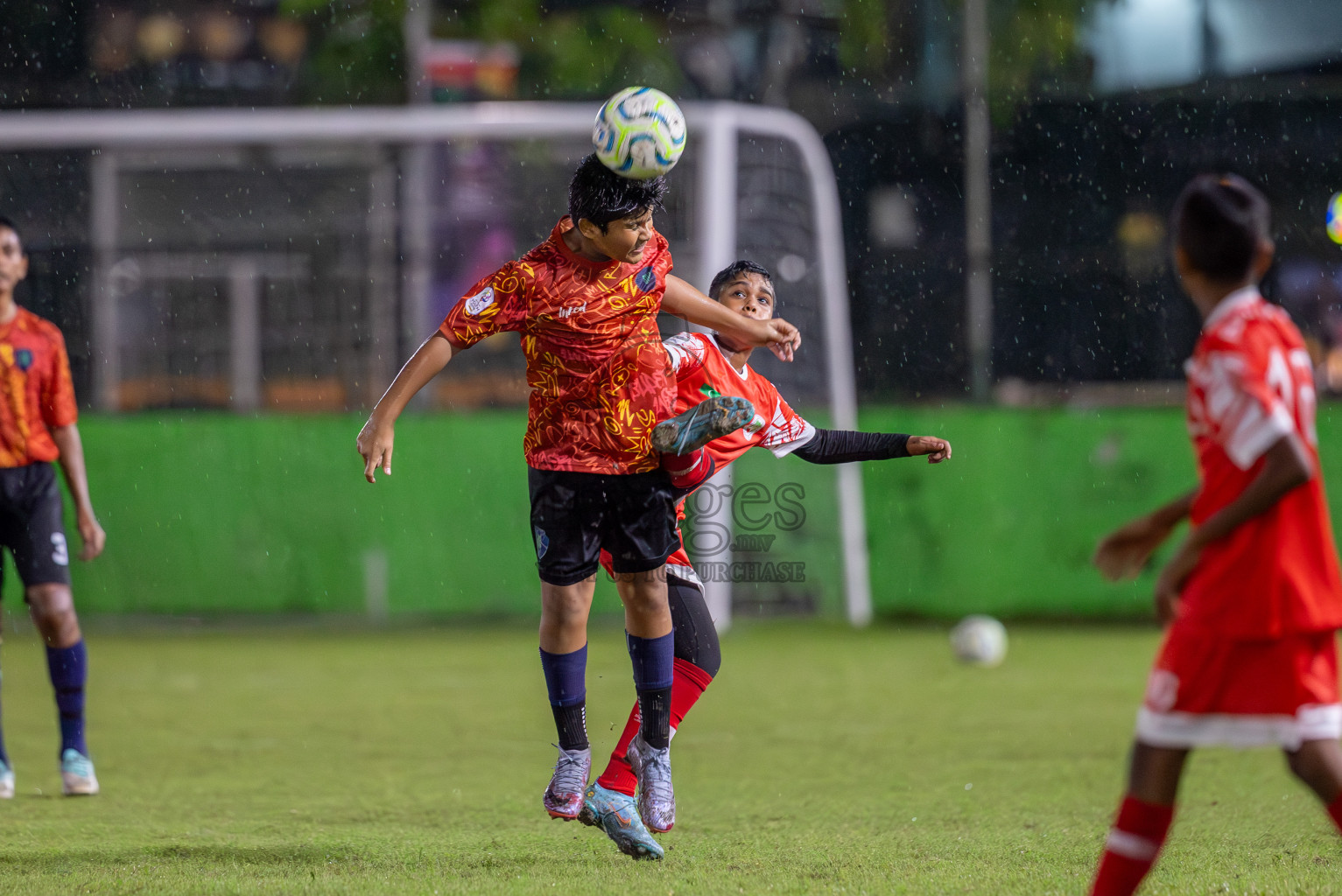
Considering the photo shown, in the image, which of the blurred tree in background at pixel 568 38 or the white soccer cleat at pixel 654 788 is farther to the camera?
the blurred tree in background at pixel 568 38

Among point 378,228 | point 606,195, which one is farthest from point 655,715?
point 378,228

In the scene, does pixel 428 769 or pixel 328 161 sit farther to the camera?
pixel 328 161

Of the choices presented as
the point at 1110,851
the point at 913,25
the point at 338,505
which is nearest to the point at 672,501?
the point at 1110,851

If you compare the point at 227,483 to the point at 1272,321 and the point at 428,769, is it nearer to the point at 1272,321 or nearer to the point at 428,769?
the point at 428,769

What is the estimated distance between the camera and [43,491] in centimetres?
570

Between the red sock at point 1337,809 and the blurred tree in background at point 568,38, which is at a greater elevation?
the blurred tree in background at point 568,38

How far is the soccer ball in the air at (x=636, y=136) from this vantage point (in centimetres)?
412

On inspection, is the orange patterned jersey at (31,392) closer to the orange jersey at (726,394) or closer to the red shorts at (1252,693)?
the orange jersey at (726,394)

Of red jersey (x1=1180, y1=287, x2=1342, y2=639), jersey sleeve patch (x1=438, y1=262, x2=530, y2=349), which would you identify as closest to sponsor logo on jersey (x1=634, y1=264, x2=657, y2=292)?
jersey sleeve patch (x1=438, y1=262, x2=530, y2=349)

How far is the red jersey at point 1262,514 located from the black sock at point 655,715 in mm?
1822

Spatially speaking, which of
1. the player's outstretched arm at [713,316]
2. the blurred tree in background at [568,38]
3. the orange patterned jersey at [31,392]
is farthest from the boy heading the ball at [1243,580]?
the blurred tree in background at [568,38]

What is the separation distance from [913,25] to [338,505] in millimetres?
6149

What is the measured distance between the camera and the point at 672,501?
439 cm

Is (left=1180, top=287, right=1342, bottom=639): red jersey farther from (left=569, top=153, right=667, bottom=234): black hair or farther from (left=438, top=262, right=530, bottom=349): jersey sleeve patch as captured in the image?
→ (left=438, top=262, right=530, bottom=349): jersey sleeve patch
